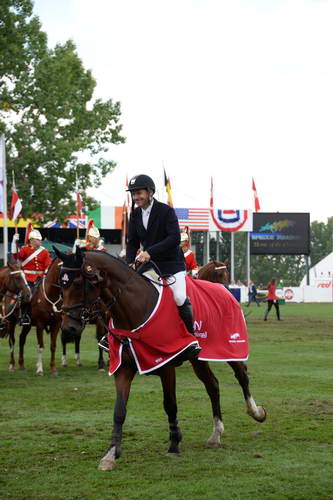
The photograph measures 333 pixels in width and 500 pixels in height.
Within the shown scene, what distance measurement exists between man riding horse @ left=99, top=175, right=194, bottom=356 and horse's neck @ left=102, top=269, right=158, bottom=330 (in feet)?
1.21

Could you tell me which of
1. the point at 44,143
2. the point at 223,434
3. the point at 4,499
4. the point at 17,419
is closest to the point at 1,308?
the point at 17,419

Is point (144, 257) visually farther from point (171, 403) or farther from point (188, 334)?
point (171, 403)

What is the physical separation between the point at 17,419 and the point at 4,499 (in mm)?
4165

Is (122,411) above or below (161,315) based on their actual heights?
below

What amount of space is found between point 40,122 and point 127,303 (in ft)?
99.0

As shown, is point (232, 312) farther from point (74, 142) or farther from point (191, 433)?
point (74, 142)

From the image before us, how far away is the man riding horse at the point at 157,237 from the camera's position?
8.25m

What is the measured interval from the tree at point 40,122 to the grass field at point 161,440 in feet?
70.4

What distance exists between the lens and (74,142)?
37219 mm

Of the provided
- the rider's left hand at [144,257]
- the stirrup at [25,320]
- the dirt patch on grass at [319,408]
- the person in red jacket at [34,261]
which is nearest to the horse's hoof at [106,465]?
the rider's left hand at [144,257]

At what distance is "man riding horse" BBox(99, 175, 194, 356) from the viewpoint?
8250mm

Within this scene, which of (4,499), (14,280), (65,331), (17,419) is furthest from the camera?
(14,280)

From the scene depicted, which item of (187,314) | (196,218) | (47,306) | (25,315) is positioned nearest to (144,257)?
(187,314)

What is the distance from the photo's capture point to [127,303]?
7.91m
